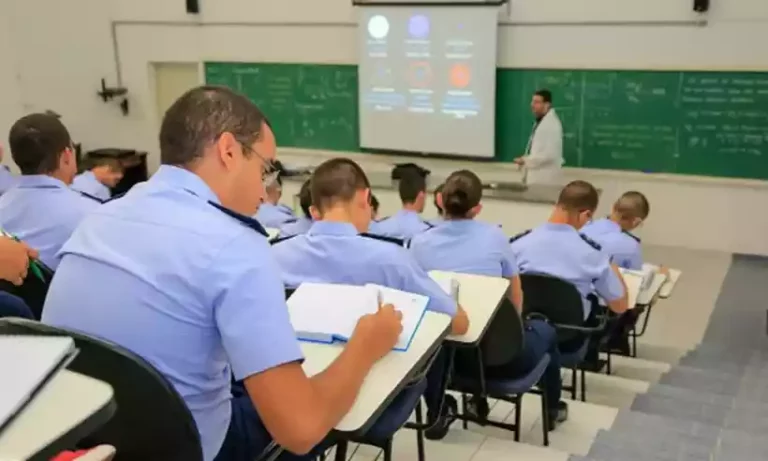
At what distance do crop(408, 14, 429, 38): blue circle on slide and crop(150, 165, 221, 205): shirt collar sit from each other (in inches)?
247

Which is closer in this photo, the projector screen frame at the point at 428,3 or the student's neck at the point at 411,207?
the student's neck at the point at 411,207

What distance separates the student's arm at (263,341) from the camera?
133 centimetres

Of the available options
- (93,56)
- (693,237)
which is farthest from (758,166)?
(93,56)

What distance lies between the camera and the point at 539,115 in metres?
6.95

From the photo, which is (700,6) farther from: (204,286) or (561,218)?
(204,286)

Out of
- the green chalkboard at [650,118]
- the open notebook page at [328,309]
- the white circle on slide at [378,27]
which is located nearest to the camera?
the open notebook page at [328,309]

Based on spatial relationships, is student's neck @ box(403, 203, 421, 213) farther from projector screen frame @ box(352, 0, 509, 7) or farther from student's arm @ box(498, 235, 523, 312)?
projector screen frame @ box(352, 0, 509, 7)

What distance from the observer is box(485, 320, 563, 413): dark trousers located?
2994 mm

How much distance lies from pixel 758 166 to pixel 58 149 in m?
5.70

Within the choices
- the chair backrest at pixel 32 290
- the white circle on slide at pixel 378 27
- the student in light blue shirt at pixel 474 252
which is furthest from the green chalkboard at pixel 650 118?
the chair backrest at pixel 32 290

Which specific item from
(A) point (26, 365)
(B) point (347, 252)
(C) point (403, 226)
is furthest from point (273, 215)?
(A) point (26, 365)

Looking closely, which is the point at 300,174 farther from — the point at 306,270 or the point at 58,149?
the point at 306,270

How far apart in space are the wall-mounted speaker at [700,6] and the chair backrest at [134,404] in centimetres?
636

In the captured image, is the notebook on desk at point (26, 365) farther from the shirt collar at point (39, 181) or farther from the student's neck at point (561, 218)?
the student's neck at point (561, 218)
